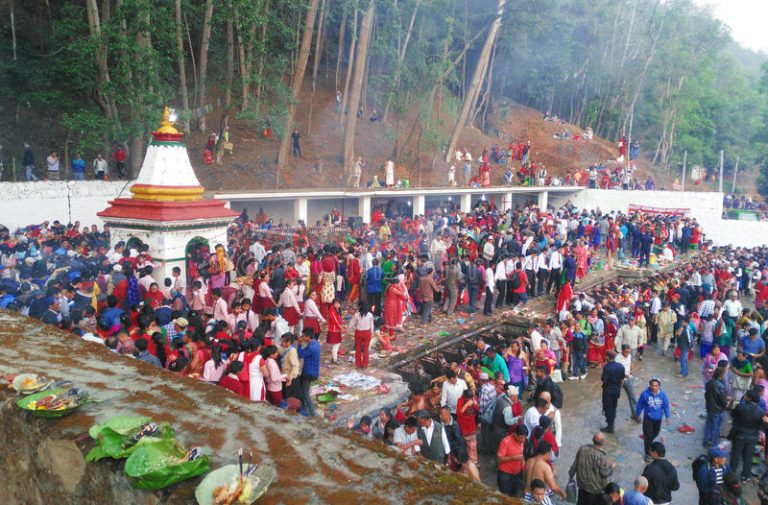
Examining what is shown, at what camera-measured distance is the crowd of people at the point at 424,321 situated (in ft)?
20.9

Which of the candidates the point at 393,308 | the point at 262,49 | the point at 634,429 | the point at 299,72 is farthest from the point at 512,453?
the point at 299,72

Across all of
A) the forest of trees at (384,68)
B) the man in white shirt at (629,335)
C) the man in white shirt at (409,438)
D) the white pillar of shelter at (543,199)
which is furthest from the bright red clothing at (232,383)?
the white pillar of shelter at (543,199)

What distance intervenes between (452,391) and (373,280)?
4.72 m

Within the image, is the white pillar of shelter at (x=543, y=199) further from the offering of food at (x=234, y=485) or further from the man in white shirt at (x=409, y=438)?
the offering of food at (x=234, y=485)

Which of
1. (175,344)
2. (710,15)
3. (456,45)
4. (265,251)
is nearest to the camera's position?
(175,344)

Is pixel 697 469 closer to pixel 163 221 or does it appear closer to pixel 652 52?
pixel 163 221

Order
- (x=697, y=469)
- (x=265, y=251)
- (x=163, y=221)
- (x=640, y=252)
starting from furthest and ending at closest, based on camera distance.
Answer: (x=640, y=252), (x=265, y=251), (x=163, y=221), (x=697, y=469)

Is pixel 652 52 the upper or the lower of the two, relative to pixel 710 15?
lower

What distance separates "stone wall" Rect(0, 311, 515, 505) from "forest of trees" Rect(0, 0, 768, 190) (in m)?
13.7

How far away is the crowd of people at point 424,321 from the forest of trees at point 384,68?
18.3ft

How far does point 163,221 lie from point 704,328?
10137 millimetres

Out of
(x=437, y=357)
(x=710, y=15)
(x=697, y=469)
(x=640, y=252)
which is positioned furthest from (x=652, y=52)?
(x=697, y=469)

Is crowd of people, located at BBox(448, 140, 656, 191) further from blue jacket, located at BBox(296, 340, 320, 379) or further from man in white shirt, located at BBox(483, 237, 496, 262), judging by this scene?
blue jacket, located at BBox(296, 340, 320, 379)

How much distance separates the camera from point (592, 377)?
432 inches
